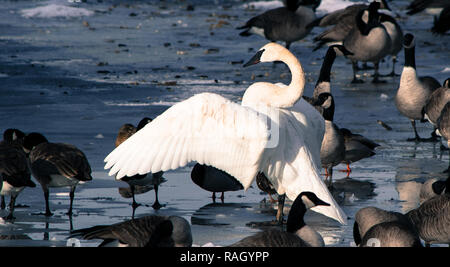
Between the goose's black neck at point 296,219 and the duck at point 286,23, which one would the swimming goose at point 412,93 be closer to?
the goose's black neck at point 296,219

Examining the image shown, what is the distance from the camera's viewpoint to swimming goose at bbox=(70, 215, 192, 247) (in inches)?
286

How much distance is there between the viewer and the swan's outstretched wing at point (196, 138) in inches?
325

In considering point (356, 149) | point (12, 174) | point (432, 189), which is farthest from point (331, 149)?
point (12, 174)

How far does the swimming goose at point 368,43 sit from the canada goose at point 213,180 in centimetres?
893

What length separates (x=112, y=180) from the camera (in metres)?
10.9

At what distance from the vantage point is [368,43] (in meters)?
18.9

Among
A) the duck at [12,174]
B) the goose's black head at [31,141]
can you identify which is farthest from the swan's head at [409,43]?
the duck at [12,174]

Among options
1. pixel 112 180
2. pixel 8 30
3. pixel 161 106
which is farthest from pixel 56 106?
pixel 8 30

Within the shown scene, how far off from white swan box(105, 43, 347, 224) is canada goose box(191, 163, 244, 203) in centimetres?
105

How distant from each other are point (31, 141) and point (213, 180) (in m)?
2.31

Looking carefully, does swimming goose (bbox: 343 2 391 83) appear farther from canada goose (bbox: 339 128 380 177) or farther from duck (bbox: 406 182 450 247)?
duck (bbox: 406 182 450 247)

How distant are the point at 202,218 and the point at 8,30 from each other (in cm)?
1669

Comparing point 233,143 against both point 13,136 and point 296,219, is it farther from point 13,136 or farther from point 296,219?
point 13,136
